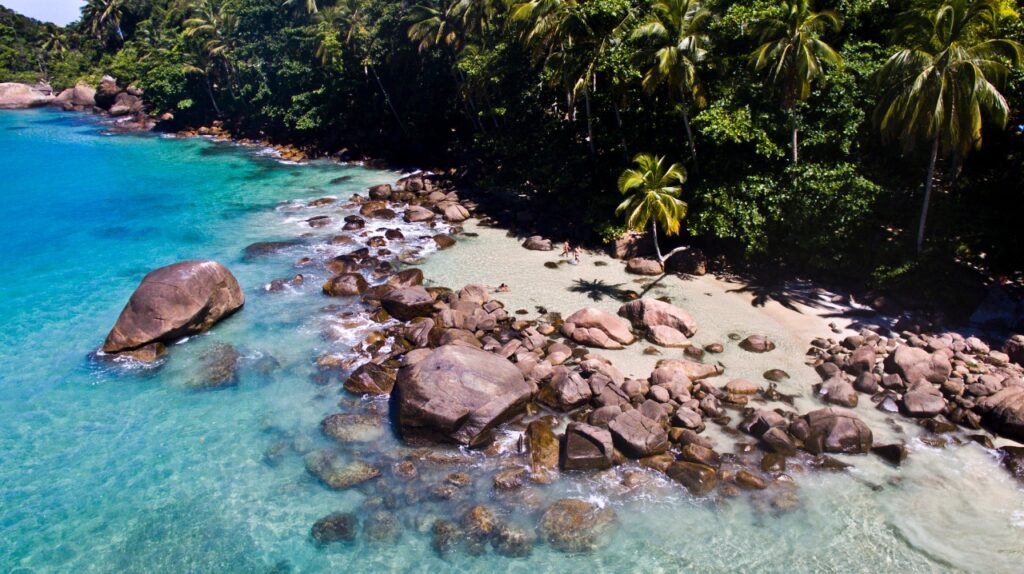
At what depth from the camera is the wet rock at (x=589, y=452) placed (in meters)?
19.3

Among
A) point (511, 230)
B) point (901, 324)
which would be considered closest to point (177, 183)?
point (511, 230)

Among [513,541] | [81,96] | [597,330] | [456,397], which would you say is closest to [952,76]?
[597,330]

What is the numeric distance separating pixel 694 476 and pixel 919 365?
33.8ft

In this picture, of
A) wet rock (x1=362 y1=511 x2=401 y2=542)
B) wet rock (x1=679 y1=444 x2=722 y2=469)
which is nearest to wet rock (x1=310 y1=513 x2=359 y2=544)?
wet rock (x1=362 y1=511 x2=401 y2=542)

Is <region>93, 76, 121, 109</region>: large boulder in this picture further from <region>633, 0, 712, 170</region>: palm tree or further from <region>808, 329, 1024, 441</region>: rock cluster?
<region>808, 329, 1024, 441</region>: rock cluster

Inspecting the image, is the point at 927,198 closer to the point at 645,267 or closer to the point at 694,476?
the point at 645,267

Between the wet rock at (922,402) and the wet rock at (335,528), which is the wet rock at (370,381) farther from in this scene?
the wet rock at (922,402)

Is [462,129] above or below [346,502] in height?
above

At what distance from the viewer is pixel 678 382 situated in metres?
22.5

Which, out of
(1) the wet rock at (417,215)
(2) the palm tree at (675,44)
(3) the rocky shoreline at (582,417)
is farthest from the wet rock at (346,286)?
(2) the palm tree at (675,44)

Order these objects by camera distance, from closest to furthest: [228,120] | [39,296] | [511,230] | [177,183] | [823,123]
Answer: [823,123]
[39,296]
[511,230]
[177,183]
[228,120]

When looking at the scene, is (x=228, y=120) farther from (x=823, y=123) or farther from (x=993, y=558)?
(x=993, y=558)

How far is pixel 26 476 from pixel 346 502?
1078cm

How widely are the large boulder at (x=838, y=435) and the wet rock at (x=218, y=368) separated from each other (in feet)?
68.0
